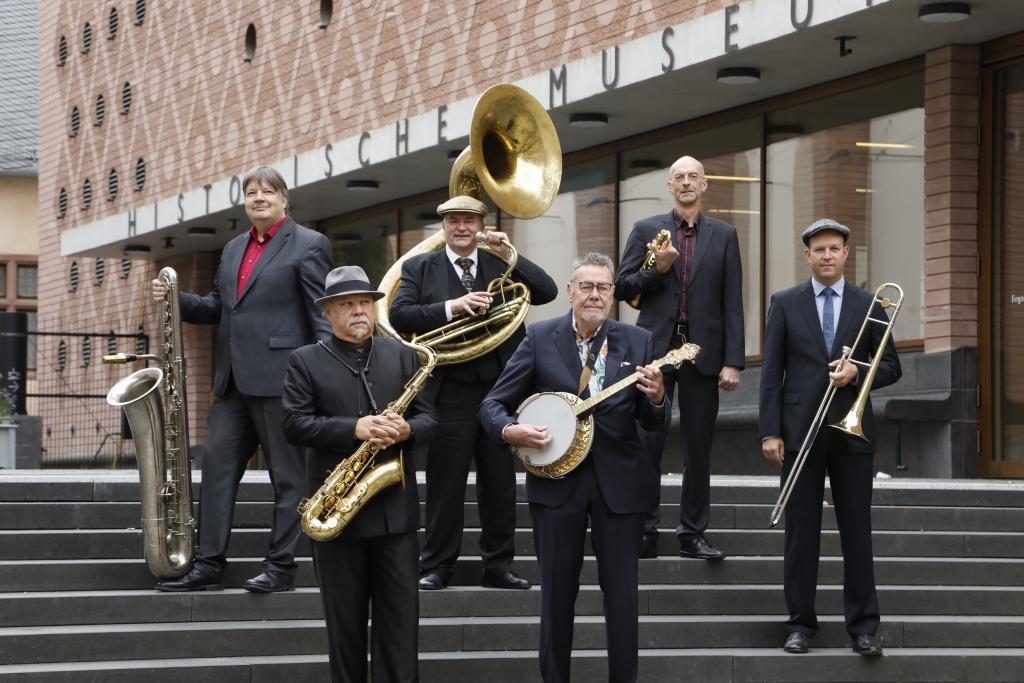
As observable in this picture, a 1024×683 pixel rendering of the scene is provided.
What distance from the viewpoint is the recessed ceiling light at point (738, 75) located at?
14.4 m

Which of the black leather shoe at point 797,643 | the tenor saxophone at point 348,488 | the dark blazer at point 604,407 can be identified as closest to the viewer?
the tenor saxophone at point 348,488

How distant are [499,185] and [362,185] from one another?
11.3 metres

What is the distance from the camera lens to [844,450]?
8211mm

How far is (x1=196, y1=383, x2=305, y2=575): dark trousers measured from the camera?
27.7 feet

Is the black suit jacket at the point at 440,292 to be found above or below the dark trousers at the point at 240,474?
above

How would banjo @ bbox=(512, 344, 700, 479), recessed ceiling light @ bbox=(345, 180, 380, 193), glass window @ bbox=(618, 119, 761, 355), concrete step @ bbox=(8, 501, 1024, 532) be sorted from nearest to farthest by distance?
banjo @ bbox=(512, 344, 700, 479) → concrete step @ bbox=(8, 501, 1024, 532) → glass window @ bbox=(618, 119, 761, 355) → recessed ceiling light @ bbox=(345, 180, 380, 193)

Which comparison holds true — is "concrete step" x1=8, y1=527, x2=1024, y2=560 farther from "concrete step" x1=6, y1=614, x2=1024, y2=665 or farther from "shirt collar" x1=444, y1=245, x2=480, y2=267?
"shirt collar" x1=444, y1=245, x2=480, y2=267

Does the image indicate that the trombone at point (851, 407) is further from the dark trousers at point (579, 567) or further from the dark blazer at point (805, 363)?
the dark trousers at point (579, 567)

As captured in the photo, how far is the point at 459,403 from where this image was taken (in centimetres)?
861

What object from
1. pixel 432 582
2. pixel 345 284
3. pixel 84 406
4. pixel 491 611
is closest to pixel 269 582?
pixel 432 582

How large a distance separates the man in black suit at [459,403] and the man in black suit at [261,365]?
0.51 meters

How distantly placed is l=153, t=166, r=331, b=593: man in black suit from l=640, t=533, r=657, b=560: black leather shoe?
186cm

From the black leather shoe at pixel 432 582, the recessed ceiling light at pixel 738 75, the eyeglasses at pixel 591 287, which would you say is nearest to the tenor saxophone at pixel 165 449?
the black leather shoe at pixel 432 582

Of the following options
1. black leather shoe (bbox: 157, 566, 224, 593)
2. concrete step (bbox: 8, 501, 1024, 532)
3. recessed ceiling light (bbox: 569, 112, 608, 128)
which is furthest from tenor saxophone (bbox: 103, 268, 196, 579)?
recessed ceiling light (bbox: 569, 112, 608, 128)
